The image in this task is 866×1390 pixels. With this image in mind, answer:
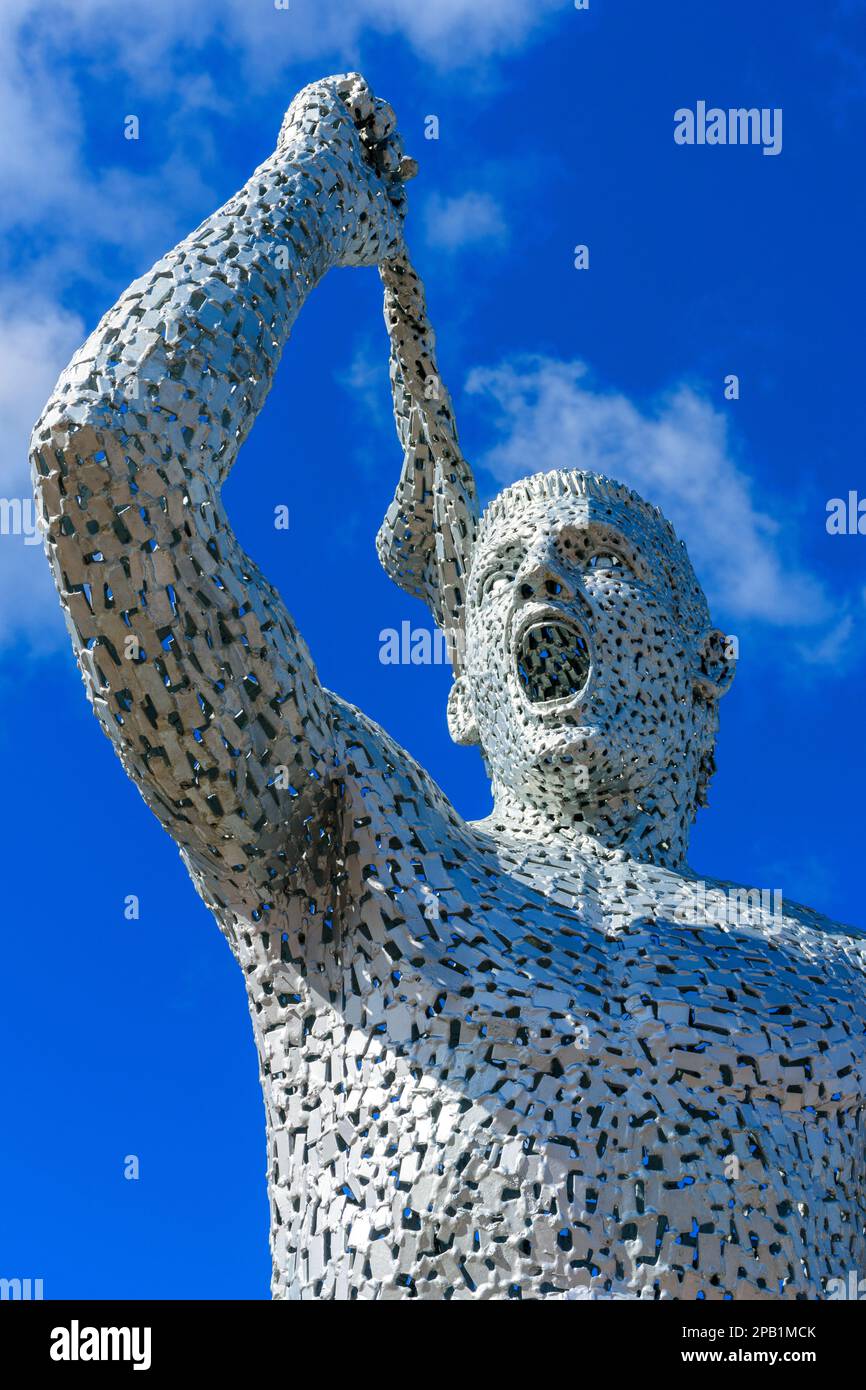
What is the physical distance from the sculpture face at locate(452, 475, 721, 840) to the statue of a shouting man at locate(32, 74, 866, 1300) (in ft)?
0.94

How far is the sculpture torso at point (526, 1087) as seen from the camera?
3.41 metres

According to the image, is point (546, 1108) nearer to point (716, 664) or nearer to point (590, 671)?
point (590, 671)

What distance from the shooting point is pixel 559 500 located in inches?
197

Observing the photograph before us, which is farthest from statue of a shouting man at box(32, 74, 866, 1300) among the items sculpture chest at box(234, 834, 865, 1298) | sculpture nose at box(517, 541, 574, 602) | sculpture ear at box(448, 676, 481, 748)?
sculpture ear at box(448, 676, 481, 748)

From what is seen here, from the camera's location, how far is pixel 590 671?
463cm

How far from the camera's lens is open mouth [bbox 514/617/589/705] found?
4746 mm

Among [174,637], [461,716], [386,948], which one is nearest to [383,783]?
[386,948]

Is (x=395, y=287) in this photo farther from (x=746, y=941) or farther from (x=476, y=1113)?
(x=476, y=1113)

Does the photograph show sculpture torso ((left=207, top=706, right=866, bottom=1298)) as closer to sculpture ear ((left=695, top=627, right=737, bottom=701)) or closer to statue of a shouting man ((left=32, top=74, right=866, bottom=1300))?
statue of a shouting man ((left=32, top=74, right=866, bottom=1300))

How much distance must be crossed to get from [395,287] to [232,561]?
240 centimetres

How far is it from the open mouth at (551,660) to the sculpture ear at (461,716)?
1.72 feet

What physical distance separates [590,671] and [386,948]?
128 cm

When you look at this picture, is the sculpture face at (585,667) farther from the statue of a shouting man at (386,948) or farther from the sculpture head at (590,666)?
the statue of a shouting man at (386,948)
